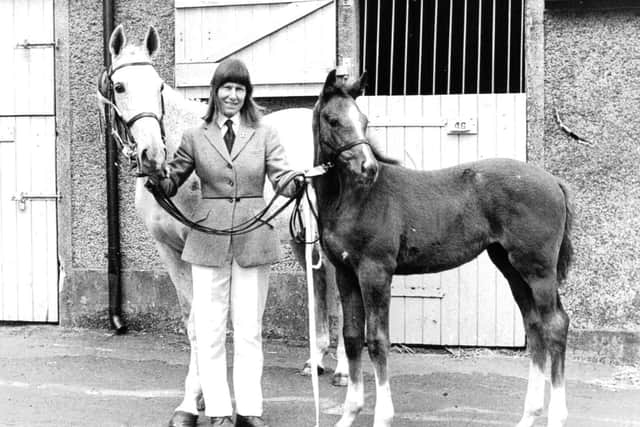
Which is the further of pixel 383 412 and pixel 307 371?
pixel 307 371

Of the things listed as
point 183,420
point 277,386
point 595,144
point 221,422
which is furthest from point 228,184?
point 595,144

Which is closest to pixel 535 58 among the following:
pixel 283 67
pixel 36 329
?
pixel 283 67

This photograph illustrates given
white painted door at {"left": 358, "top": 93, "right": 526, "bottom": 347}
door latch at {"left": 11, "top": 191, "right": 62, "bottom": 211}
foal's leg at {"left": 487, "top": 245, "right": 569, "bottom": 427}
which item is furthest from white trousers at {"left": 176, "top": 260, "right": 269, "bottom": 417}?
door latch at {"left": 11, "top": 191, "right": 62, "bottom": 211}

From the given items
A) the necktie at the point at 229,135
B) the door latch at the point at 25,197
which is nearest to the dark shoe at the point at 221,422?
the necktie at the point at 229,135

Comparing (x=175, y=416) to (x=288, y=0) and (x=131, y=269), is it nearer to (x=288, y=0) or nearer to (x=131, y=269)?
(x=131, y=269)

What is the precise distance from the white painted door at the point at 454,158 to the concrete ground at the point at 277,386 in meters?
0.23

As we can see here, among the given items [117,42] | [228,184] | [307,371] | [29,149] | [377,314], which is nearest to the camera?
[377,314]

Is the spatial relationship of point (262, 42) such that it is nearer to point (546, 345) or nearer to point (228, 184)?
point (228, 184)

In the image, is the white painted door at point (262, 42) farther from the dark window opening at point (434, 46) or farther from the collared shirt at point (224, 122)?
the collared shirt at point (224, 122)

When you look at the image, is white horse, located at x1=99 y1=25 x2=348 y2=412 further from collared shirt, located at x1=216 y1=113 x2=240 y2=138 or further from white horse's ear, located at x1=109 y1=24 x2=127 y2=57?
collared shirt, located at x1=216 y1=113 x2=240 y2=138

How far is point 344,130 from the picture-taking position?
180 inches

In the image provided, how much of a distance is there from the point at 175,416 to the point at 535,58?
13.4ft

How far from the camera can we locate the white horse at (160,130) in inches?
185

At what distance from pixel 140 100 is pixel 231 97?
520 mm
